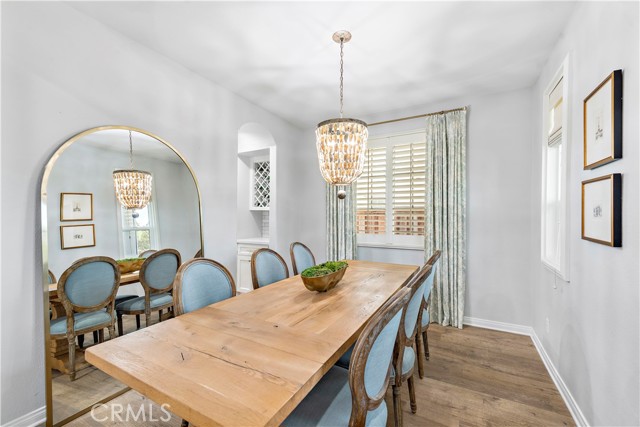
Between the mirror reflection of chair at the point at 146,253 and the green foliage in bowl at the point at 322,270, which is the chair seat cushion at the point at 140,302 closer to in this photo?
the mirror reflection of chair at the point at 146,253

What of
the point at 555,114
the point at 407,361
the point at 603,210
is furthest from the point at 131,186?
the point at 555,114

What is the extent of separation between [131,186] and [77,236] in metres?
0.52

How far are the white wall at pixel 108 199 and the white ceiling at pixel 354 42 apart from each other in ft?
3.31

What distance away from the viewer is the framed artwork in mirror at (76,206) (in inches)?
73.3

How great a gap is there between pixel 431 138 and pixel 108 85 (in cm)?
327

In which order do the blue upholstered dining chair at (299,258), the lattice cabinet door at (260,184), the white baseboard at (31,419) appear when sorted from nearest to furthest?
the white baseboard at (31,419) < the blue upholstered dining chair at (299,258) < the lattice cabinet door at (260,184)

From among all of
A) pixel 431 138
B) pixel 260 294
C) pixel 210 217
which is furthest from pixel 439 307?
pixel 210 217

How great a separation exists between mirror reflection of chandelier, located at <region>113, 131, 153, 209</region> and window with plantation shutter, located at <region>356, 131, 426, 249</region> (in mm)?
2607

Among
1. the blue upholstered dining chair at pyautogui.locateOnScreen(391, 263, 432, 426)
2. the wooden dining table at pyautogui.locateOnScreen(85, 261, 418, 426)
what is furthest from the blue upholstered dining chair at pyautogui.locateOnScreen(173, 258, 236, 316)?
the blue upholstered dining chair at pyautogui.locateOnScreen(391, 263, 432, 426)

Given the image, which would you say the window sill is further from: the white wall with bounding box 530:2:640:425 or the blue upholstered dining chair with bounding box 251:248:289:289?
the blue upholstered dining chair with bounding box 251:248:289:289

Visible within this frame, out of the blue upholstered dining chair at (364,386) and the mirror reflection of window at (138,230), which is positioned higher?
the mirror reflection of window at (138,230)

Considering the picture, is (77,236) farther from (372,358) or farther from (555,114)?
(555,114)

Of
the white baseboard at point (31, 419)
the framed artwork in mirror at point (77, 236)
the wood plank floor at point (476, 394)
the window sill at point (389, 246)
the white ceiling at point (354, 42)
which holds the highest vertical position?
the white ceiling at point (354, 42)

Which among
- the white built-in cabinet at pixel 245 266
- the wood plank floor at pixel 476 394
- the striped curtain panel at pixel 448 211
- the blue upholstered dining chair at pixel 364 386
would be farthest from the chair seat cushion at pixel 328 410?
the white built-in cabinet at pixel 245 266
